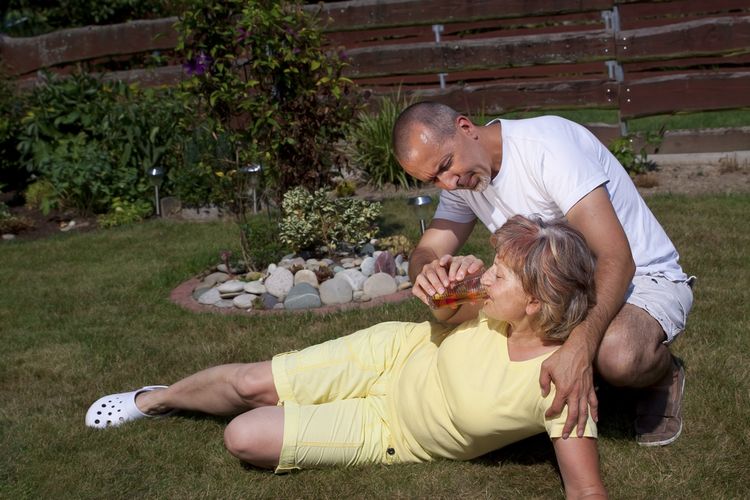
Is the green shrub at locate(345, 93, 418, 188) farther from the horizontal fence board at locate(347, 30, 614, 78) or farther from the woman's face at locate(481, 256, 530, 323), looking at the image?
the woman's face at locate(481, 256, 530, 323)

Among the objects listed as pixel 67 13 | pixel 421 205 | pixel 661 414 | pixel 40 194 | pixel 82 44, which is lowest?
pixel 661 414

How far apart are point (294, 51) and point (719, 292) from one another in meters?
3.27

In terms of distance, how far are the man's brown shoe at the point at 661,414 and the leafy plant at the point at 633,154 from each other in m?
4.98

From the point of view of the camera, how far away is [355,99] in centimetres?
708

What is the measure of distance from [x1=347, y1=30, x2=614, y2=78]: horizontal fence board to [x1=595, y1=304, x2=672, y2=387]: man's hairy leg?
6.33 m

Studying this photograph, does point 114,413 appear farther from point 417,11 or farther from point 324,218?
point 417,11

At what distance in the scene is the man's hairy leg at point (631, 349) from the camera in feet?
9.96

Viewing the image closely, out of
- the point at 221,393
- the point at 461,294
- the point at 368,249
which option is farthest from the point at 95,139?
the point at 461,294

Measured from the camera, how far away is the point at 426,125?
325cm

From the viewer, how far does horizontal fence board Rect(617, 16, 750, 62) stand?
857cm

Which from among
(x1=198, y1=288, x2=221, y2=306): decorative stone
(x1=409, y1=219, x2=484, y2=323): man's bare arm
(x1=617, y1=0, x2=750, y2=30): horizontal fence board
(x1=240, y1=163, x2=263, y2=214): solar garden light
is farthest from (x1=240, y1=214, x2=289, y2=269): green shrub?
(x1=617, y1=0, x2=750, y2=30): horizontal fence board

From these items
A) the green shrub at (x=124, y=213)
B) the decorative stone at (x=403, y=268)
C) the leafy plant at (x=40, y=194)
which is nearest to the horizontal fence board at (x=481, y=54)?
the green shrub at (x=124, y=213)

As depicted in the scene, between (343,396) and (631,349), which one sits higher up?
(631,349)

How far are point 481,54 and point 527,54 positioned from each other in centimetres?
49
